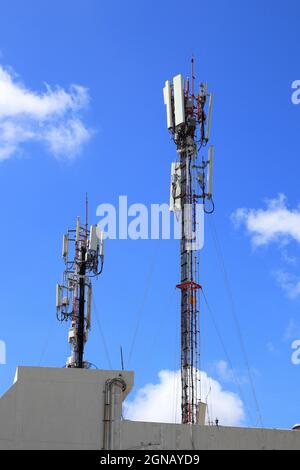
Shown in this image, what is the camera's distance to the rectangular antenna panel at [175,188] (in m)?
51.2

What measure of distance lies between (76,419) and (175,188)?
73.5 ft

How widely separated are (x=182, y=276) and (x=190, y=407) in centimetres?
845

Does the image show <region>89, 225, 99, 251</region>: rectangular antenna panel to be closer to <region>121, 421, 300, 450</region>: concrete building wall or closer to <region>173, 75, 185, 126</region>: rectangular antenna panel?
<region>173, 75, 185, 126</region>: rectangular antenna panel

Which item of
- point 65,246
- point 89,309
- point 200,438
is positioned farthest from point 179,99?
point 200,438

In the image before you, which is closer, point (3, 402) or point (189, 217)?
point (3, 402)

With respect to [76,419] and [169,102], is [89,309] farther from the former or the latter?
[76,419]

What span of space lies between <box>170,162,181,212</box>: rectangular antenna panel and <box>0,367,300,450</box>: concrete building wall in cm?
1930

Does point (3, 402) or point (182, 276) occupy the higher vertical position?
point (182, 276)

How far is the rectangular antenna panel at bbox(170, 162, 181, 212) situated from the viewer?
168ft

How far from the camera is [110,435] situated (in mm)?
32812


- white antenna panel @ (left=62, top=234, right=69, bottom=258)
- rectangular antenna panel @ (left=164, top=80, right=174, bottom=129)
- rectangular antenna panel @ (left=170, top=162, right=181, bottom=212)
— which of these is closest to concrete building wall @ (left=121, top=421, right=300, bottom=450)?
rectangular antenna panel @ (left=170, top=162, right=181, bottom=212)
